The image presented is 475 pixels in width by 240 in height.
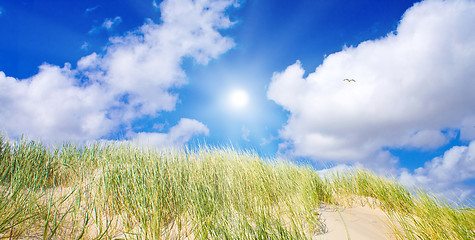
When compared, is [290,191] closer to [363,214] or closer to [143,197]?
[363,214]

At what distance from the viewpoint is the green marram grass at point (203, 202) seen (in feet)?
9.89

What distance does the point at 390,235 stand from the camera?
11.2 ft

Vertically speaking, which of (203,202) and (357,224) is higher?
(203,202)

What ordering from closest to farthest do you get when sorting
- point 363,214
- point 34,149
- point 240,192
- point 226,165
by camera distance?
point 240,192
point 363,214
point 226,165
point 34,149

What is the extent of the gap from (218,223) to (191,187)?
0.92 m

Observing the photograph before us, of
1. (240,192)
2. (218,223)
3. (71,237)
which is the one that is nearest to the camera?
(218,223)

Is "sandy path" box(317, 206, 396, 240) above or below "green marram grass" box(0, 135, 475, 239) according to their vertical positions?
below

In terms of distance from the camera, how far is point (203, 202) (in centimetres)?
346

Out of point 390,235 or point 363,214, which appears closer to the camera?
point 390,235

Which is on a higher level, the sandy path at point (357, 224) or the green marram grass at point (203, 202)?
the green marram grass at point (203, 202)

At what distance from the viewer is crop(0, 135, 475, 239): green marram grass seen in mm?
3016

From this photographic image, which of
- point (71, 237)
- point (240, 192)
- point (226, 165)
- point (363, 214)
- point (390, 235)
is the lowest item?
point (390, 235)

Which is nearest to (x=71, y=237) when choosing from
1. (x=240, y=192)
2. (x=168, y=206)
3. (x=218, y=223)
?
(x=168, y=206)

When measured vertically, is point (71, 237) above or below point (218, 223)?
above
